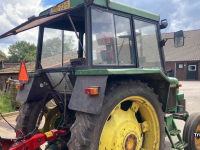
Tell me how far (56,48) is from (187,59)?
24125mm

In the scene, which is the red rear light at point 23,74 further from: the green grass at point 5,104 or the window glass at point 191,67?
the window glass at point 191,67

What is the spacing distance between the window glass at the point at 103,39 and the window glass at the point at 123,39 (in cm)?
11

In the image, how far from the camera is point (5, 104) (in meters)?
7.99

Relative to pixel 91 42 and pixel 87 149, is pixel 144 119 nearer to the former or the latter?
pixel 87 149

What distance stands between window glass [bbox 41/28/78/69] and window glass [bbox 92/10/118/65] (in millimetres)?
780

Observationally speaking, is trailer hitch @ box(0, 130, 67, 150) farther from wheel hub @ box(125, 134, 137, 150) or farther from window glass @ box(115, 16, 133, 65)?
window glass @ box(115, 16, 133, 65)

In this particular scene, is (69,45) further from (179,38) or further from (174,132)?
(174,132)

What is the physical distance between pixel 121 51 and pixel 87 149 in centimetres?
147

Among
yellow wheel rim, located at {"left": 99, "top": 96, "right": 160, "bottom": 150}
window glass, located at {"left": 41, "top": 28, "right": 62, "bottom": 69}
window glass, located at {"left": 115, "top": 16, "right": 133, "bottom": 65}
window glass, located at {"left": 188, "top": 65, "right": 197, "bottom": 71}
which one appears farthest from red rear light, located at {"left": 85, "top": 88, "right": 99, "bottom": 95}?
window glass, located at {"left": 188, "top": 65, "right": 197, "bottom": 71}

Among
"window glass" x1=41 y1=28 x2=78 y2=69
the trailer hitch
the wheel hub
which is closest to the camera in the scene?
the trailer hitch

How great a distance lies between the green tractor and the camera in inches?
93.4

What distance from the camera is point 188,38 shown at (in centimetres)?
2727

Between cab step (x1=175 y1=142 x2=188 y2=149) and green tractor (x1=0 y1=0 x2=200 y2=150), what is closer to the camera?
green tractor (x1=0 y1=0 x2=200 y2=150)

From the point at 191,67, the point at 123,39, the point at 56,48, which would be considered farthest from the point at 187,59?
the point at 56,48
